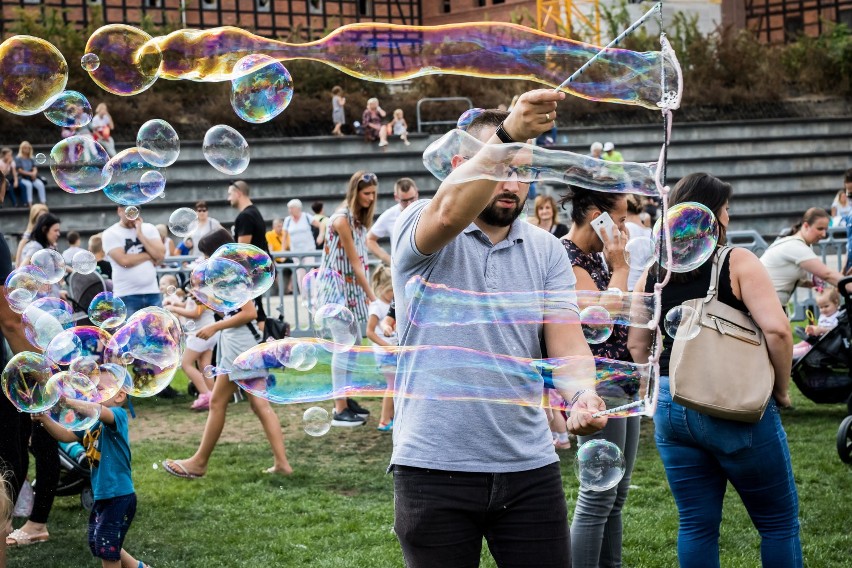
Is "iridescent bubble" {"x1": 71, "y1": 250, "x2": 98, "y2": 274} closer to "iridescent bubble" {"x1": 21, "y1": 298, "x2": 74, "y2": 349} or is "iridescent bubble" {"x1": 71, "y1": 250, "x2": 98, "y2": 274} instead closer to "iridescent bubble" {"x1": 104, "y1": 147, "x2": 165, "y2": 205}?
"iridescent bubble" {"x1": 104, "y1": 147, "x2": 165, "y2": 205}

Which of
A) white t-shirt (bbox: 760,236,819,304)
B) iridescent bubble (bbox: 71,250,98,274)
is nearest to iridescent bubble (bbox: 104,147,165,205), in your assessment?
iridescent bubble (bbox: 71,250,98,274)

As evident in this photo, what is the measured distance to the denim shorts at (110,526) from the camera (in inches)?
172

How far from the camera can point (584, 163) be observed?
2.90 meters

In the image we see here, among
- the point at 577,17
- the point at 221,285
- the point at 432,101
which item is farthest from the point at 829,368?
the point at 577,17

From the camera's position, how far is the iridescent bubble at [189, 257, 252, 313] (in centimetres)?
407

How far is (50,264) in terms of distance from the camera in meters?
4.68

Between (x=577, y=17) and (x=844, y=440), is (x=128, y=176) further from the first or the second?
(x=577, y=17)

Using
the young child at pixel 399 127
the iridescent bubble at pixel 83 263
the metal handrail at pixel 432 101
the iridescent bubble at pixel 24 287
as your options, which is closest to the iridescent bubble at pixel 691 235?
the iridescent bubble at pixel 24 287

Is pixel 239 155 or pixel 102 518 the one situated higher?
pixel 239 155

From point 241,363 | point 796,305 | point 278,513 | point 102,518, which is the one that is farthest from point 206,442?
point 796,305

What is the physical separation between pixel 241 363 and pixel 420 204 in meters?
1.06

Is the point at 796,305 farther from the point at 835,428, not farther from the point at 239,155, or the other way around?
the point at 239,155

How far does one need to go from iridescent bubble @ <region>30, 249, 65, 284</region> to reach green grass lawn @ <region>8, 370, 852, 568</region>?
1.36 m

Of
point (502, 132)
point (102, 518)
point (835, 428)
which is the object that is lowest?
point (835, 428)
